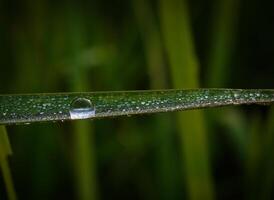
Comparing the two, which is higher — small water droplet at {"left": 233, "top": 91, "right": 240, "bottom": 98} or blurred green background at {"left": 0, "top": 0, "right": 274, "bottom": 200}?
small water droplet at {"left": 233, "top": 91, "right": 240, "bottom": 98}

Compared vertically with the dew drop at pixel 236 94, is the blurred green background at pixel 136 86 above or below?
below

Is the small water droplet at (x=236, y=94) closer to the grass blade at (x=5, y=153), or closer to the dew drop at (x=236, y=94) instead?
the dew drop at (x=236, y=94)

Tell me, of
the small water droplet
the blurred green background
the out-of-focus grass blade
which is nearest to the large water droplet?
the out-of-focus grass blade

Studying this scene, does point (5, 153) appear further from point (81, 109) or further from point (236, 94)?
point (236, 94)

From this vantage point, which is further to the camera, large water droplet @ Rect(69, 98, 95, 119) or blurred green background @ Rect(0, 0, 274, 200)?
blurred green background @ Rect(0, 0, 274, 200)

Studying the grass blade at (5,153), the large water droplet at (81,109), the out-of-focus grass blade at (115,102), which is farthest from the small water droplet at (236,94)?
the grass blade at (5,153)

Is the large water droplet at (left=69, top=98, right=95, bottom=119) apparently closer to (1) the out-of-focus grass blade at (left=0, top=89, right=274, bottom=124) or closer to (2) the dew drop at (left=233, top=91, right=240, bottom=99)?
(1) the out-of-focus grass blade at (left=0, top=89, right=274, bottom=124)

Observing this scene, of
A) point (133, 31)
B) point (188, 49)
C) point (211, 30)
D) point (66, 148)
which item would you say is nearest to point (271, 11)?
point (211, 30)

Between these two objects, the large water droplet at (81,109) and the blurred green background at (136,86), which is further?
the blurred green background at (136,86)
